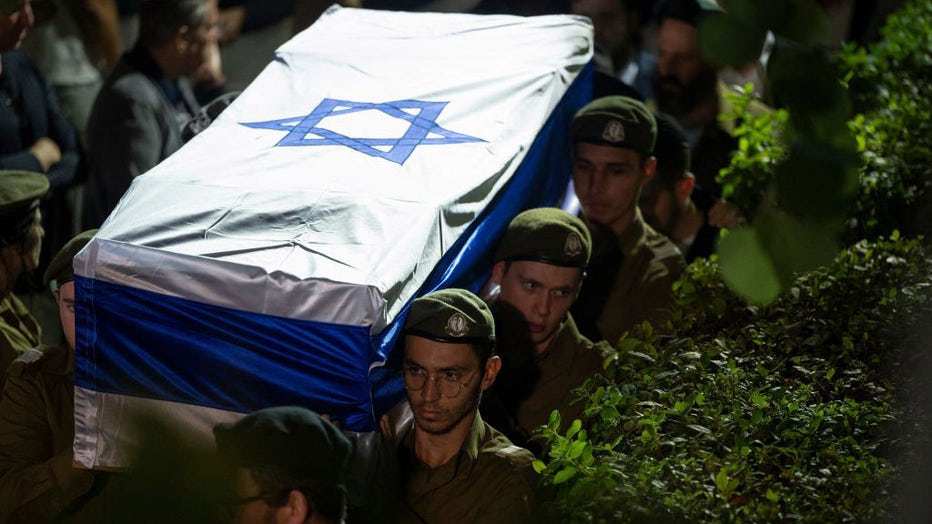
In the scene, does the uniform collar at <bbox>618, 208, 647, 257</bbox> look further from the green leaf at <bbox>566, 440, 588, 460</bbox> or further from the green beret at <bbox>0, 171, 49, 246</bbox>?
the green beret at <bbox>0, 171, 49, 246</bbox>

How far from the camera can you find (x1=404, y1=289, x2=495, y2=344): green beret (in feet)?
10.0

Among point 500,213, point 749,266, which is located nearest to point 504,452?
point 500,213

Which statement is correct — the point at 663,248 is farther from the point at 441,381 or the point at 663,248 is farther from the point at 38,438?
the point at 38,438

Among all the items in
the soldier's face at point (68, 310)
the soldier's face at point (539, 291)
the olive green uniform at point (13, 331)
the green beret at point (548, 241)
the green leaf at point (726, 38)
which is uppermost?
the green leaf at point (726, 38)

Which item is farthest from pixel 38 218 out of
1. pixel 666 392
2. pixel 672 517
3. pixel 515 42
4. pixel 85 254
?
pixel 672 517

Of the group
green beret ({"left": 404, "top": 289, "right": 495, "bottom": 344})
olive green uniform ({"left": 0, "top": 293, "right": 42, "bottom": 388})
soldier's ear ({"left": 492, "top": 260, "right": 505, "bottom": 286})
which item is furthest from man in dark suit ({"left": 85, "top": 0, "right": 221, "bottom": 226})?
Result: green beret ({"left": 404, "top": 289, "right": 495, "bottom": 344})

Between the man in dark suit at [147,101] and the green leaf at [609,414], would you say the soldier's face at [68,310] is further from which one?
the man in dark suit at [147,101]

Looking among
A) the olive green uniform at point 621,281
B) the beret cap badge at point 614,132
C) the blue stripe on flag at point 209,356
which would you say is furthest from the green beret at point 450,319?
the beret cap badge at point 614,132

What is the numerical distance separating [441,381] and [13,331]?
158cm

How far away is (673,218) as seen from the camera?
4.80 metres

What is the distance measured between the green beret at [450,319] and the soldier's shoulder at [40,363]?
3.20 ft

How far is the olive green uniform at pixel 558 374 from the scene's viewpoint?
375 centimetres

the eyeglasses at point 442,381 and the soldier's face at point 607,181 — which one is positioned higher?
the eyeglasses at point 442,381

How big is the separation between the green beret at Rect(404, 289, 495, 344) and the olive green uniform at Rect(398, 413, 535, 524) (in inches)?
9.6
